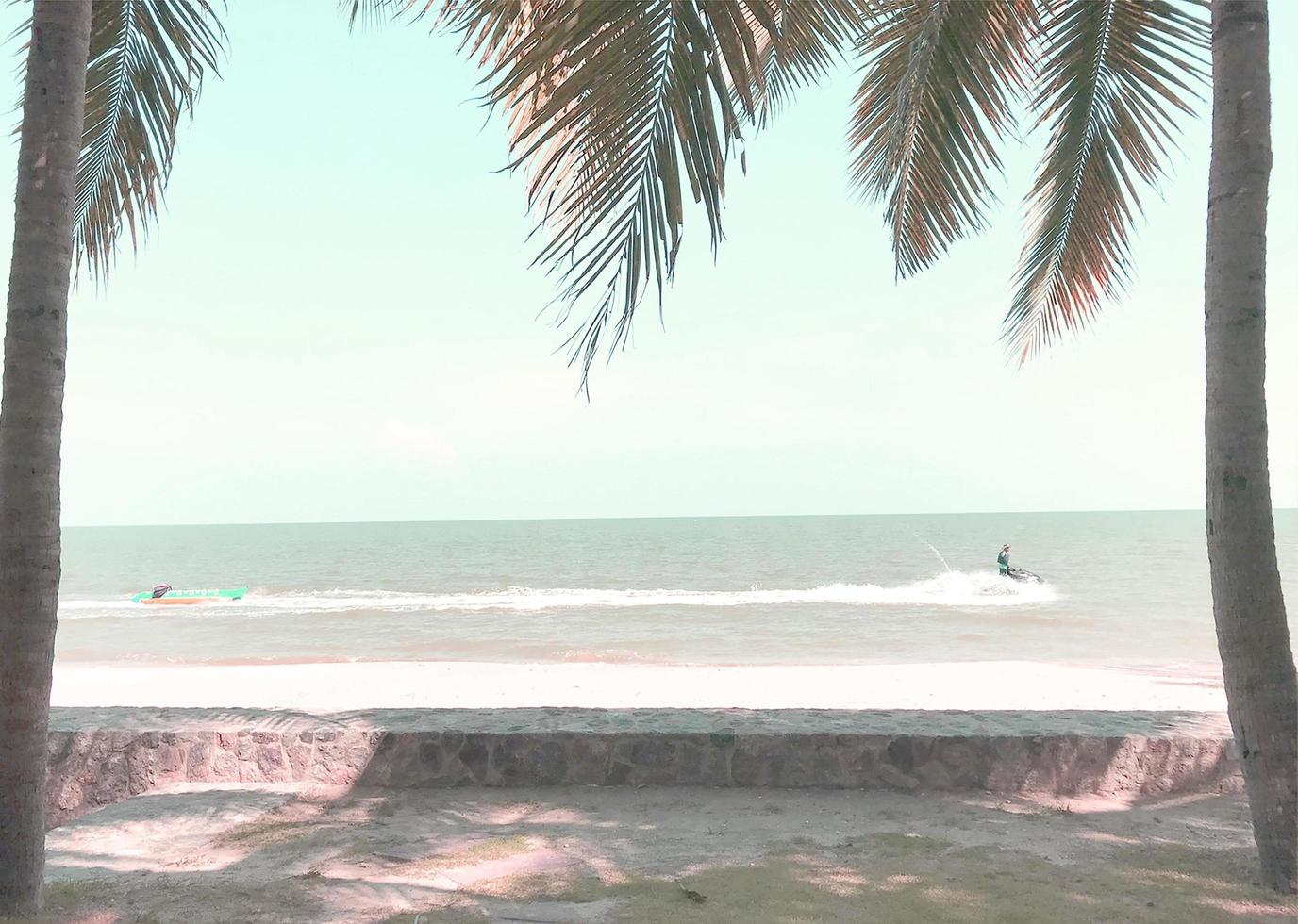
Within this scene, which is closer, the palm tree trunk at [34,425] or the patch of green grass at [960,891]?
the palm tree trunk at [34,425]

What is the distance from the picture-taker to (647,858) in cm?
389

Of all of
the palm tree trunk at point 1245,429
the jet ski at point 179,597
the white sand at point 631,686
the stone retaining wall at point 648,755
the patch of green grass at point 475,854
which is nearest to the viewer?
the palm tree trunk at point 1245,429

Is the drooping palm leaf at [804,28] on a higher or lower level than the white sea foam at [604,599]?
higher

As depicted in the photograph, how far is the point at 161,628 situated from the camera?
2327 centimetres

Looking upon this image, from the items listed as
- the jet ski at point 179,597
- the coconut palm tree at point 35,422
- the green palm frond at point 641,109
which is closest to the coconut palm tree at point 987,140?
the green palm frond at point 641,109

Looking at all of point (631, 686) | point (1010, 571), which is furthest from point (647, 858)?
point (1010, 571)

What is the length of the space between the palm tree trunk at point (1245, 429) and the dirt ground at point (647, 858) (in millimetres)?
630

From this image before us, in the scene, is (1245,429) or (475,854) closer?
(1245,429)

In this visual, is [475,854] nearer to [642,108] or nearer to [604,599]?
[642,108]

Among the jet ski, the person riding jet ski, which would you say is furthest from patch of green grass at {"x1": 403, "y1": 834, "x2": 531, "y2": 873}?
the jet ski

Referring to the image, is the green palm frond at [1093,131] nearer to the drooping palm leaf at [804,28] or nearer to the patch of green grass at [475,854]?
the drooping palm leaf at [804,28]

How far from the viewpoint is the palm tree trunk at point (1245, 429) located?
310 centimetres

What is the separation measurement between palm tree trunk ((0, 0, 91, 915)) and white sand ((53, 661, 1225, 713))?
8.08 m

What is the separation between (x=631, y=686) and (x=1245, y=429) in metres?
11.2
